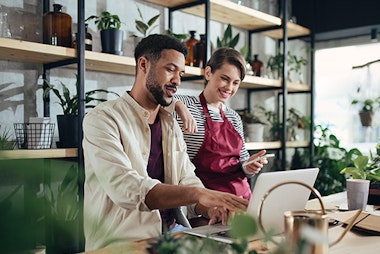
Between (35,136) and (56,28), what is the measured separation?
24.1 inches

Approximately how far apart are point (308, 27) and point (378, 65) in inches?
31.4

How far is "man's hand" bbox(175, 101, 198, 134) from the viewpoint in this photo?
6.81 ft

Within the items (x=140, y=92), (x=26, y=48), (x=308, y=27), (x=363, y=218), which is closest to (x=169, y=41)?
(x=140, y=92)

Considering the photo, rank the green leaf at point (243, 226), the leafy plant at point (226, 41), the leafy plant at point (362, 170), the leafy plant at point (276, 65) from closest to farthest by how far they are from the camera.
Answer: the green leaf at point (243, 226) → the leafy plant at point (362, 170) → the leafy plant at point (226, 41) → the leafy plant at point (276, 65)

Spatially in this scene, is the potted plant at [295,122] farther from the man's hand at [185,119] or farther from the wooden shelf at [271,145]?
the man's hand at [185,119]

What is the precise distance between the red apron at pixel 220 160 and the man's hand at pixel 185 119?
0.25 m

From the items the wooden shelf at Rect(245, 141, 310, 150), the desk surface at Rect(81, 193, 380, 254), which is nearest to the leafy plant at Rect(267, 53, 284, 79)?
the wooden shelf at Rect(245, 141, 310, 150)

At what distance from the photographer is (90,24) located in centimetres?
270

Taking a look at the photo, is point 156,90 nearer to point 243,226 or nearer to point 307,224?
point 307,224

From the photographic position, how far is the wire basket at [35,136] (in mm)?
2090

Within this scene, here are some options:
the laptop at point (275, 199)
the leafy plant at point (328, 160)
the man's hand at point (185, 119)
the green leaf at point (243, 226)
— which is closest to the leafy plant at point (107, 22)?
the man's hand at point (185, 119)

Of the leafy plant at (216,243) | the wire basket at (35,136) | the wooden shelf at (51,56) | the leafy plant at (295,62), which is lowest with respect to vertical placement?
the leafy plant at (216,243)

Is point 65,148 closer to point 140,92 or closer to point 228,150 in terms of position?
point 140,92

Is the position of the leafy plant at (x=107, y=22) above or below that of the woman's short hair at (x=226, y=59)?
above
